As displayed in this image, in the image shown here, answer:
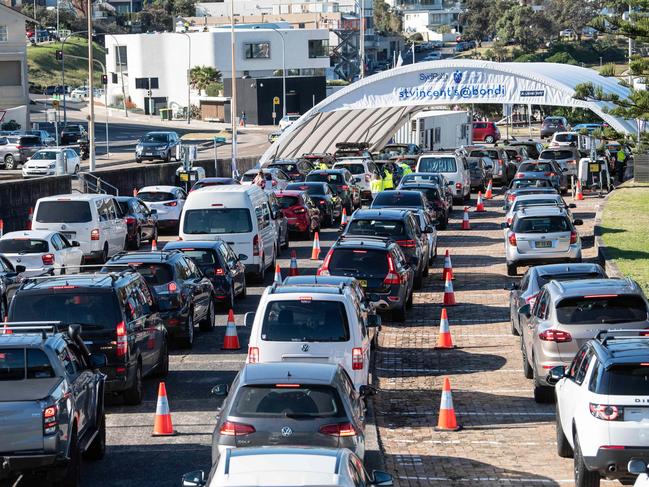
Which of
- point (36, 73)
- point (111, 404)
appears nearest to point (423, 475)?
point (111, 404)

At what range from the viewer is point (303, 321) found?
54.6ft

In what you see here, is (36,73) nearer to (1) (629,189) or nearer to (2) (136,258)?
(1) (629,189)

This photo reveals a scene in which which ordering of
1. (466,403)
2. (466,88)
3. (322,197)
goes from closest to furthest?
(466,403) < (322,197) < (466,88)

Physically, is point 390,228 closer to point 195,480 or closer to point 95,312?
point 95,312

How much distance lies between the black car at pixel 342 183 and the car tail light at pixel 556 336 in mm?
29276

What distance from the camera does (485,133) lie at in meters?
94.6

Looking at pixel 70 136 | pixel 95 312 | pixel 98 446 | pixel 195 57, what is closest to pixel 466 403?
pixel 95 312

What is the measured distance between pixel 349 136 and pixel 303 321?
185ft

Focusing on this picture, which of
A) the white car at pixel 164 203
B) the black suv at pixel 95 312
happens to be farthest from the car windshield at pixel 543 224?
the black suv at pixel 95 312

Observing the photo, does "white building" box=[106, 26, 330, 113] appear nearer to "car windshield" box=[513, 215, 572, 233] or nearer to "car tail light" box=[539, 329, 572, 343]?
"car windshield" box=[513, 215, 572, 233]

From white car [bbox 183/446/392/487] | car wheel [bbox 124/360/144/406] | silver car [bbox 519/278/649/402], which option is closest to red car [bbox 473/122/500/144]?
silver car [bbox 519/278/649/402]

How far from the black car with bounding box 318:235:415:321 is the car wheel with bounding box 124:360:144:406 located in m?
6.25

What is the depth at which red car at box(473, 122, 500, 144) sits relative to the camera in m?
94.4

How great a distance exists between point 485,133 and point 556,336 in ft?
256
